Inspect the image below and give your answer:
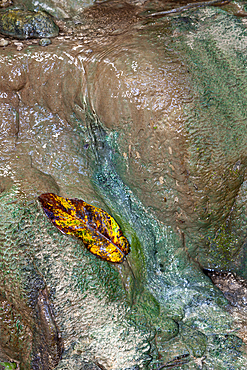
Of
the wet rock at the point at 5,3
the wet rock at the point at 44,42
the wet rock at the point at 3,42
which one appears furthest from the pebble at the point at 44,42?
the wet rock at the point at 5,3

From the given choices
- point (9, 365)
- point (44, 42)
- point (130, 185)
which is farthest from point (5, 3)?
point (9, 365)

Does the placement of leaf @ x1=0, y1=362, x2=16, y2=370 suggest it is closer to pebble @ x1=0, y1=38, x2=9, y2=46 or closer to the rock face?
the rock face

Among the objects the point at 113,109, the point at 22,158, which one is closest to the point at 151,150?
the point at 113,109

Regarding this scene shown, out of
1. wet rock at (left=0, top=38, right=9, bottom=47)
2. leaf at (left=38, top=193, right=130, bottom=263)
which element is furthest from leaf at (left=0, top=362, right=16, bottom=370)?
wet rock at (left=0, top=38, right=9, bottom=47)

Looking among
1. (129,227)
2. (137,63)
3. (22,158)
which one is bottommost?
(129,227)

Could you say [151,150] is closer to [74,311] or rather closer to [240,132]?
[240,132]
